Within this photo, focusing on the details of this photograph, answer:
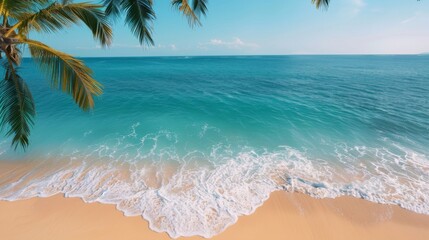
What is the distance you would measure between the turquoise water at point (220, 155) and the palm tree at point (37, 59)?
4.29 metres

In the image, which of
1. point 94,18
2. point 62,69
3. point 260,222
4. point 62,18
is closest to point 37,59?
point 62,69

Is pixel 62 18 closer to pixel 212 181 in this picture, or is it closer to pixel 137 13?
pixel 137 13

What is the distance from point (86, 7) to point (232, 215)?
6.79 m

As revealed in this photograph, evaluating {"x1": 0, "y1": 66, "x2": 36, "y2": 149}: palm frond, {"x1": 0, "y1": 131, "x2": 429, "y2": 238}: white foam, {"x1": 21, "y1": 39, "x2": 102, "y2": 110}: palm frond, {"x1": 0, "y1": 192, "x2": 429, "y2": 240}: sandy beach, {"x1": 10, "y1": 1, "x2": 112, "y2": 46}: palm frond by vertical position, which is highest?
{"x1": 10, "y1": 1, "x2": 112, "y2": 46}: palm frond

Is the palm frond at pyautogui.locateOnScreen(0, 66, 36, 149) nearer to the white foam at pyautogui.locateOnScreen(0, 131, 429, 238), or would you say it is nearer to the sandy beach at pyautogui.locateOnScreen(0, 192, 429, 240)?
the sandy beach at pyautogui.locateOnScreen(0, 192, 429, 240)

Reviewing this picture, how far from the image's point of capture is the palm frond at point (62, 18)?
12.0ft

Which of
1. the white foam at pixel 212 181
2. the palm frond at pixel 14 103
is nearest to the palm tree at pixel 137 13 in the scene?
the palm frond at pixel 14 103

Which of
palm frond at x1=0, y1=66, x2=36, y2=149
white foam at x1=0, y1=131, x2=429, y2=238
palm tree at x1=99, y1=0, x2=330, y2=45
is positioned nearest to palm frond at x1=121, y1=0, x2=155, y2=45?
palm tree at x1=99, y1=0, x2=330, y2=45

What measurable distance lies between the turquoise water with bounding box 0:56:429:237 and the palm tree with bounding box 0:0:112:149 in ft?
14.1

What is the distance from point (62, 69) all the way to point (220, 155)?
7.86 metres

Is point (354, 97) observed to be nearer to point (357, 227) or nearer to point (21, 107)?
point (357, 227)

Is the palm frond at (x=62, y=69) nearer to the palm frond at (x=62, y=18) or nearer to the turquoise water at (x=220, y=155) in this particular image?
the palm frond at (x=62, y=18)

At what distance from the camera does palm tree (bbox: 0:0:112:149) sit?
3.51 meters

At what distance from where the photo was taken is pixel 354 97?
824 inches
